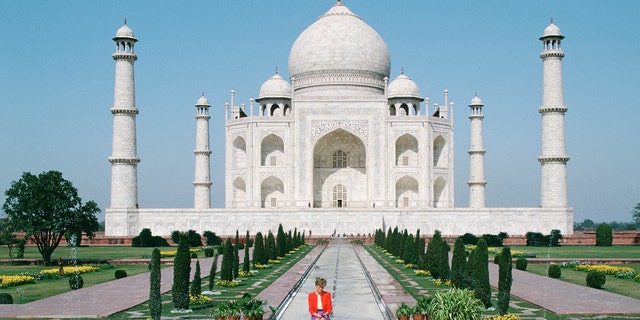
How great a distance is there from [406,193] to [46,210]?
19.1 meters

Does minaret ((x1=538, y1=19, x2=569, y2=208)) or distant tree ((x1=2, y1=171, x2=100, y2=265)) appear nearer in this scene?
distant tree ((x1=2, y1=171, x2=100, y2=265))

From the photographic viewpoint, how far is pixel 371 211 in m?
Answer: 30.1

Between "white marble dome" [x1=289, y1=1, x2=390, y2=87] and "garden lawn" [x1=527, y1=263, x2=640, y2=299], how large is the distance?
20.0 metres

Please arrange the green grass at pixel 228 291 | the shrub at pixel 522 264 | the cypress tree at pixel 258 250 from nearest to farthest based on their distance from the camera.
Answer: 1. the green grass at pixel 228 291
2. the shrub at pixel 522 264
3. the cypress tree at pixel 258 250

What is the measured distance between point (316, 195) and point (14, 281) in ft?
73.6

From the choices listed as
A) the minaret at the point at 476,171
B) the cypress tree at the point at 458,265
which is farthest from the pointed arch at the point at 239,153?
the cypress tree at the point at 458,265

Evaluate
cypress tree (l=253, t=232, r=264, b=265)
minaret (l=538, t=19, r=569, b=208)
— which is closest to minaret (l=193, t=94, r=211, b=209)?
minaret (l=538, t=19, r=569, b=208)

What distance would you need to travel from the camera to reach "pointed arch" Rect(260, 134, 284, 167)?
3469cm

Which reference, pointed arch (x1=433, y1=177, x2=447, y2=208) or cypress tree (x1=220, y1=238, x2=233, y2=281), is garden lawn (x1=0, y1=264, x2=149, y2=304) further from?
pointed arch (x1=433, y1=177, x2=447, y2=208)

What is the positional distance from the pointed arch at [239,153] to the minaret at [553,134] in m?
12.8

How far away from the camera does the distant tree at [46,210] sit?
17.9m

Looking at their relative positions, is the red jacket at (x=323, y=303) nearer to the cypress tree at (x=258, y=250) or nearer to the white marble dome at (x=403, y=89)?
the cypress tree at (x=258, y=250)

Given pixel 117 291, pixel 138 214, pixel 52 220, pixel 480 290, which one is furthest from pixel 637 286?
pixel 138 214

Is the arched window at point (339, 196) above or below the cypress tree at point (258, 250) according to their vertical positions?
above
